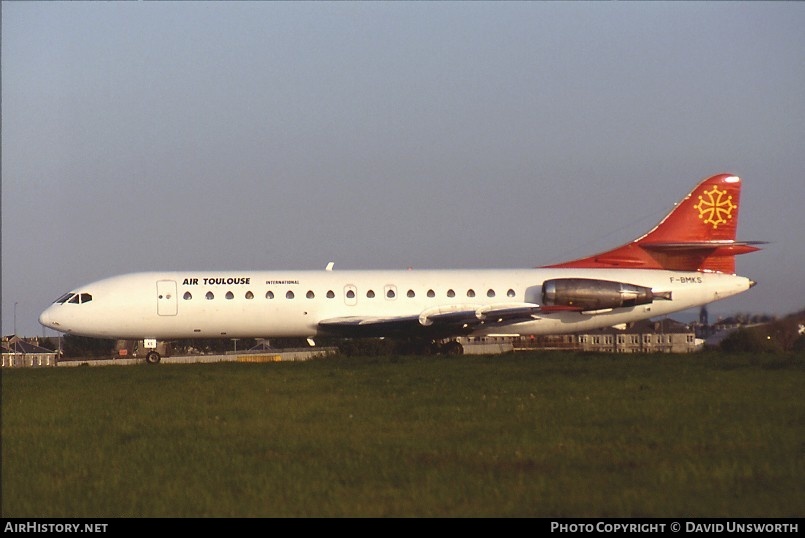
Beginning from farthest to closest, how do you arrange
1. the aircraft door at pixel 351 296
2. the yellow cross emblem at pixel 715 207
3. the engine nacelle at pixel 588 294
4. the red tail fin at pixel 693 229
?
the yellow cross emblem at pixel 715 207, the red tail fin at pixel 693 229, the aircraft door at pixel 351 296, the engine nacelle at pixel 588 294

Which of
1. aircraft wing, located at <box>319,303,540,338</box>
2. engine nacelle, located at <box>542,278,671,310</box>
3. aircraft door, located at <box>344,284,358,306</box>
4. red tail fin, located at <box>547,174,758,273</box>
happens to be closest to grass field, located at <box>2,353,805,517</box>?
aircraft wing, located at <box>319,303,540,338</box>

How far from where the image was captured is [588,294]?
32.7m

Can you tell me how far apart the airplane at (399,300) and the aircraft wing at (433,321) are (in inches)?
1.8

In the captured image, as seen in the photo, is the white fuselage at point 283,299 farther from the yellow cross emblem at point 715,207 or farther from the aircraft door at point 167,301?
the yellow cross emblem at point 715,207

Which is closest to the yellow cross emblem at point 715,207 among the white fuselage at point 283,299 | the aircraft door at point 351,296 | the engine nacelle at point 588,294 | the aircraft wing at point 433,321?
the white fuselage at point 283,299

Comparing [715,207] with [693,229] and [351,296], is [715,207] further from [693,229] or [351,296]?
[351,296]

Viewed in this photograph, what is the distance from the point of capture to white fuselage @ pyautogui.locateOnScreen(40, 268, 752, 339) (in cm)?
3297

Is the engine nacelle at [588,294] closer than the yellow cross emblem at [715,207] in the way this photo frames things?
Yes

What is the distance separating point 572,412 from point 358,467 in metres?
4.67

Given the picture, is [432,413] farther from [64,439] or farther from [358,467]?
[64,439]

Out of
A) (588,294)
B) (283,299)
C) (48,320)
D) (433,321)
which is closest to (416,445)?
(433,321)

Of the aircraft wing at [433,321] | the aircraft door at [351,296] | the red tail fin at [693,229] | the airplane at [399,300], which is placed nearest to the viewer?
the aircraft wing at [433,321]

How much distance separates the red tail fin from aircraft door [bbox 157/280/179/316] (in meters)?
14.6

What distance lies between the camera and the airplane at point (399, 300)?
32.9 m
